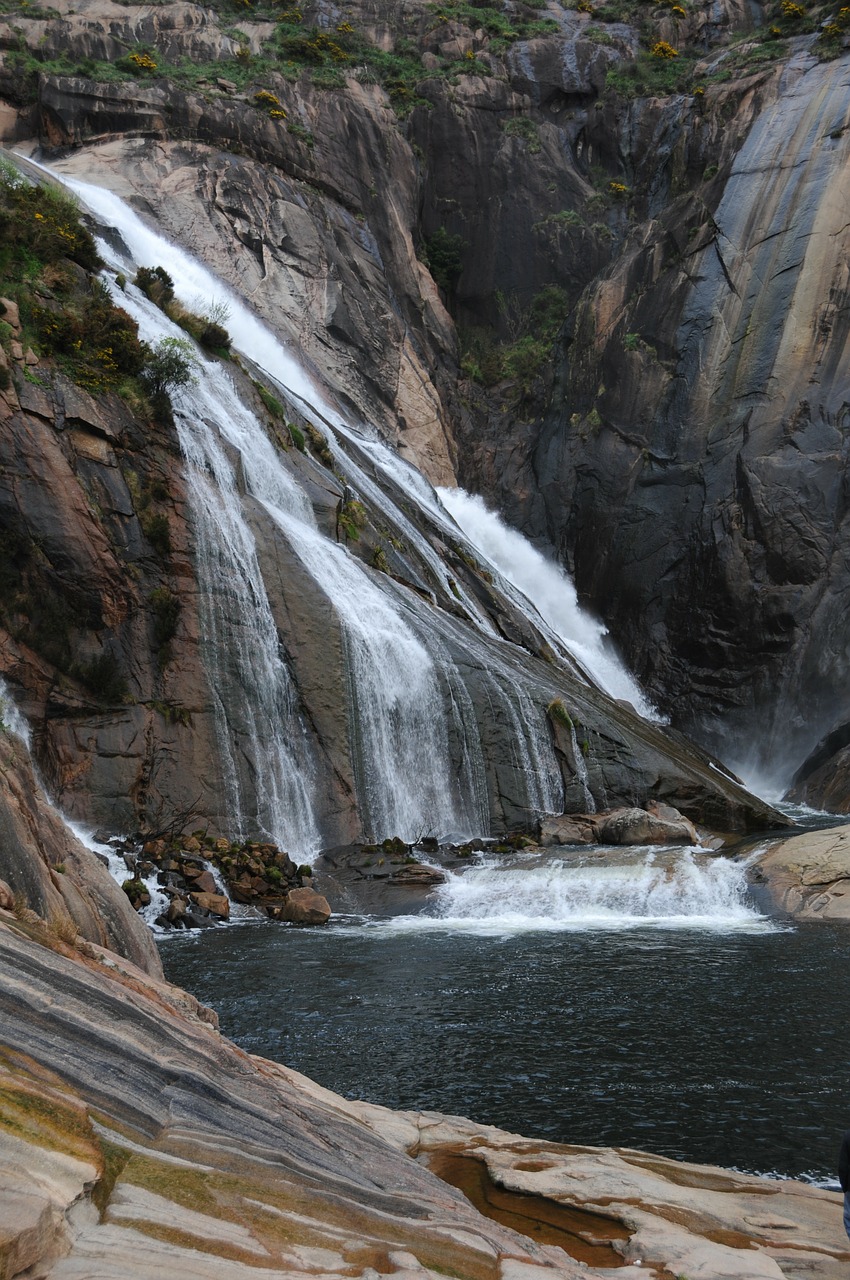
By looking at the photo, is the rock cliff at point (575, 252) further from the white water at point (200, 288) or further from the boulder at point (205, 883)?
the boulder at point (205, 883)

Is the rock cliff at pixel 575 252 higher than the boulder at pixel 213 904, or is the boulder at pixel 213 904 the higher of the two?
the rock cliff at pixel 575 252

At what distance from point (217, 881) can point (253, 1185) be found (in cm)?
1324

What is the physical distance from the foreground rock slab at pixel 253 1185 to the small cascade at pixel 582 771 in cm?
1656

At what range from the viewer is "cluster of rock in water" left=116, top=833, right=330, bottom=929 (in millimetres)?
15961

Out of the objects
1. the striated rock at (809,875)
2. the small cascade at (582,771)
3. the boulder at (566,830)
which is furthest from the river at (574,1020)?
the small cascade at (582,771)

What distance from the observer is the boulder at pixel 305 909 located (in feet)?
54.0

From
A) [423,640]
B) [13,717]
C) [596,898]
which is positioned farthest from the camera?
[423,640]

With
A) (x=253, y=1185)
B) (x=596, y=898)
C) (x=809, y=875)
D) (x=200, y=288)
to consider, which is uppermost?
(x=200, y=288)

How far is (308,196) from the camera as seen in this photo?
44.0 m

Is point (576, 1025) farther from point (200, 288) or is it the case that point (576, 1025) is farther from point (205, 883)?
point (200, 288)

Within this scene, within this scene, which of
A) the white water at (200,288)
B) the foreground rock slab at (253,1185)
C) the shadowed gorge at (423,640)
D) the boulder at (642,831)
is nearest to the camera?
the foreground rock slab at (253,1185)

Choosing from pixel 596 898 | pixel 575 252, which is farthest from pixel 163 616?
pixel 575 252

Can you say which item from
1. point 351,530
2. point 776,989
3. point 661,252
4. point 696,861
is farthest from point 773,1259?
point 661,252

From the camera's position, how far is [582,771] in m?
24.1
